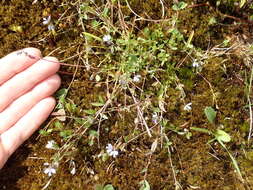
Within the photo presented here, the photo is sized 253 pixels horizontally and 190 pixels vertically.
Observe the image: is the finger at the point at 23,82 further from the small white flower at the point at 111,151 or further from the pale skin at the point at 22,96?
the small white flower at the point at 111,151

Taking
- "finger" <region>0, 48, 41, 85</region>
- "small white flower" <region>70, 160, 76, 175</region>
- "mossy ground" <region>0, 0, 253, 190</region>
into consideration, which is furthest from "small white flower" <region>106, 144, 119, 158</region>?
"finger" <region>0, 48, 41, 85</region>

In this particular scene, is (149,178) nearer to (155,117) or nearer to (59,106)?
(155,117)

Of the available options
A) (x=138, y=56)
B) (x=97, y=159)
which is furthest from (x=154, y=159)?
(x=138, y=56)

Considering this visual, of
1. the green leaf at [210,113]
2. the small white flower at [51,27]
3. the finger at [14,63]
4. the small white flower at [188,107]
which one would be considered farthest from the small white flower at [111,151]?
the small white flower at [51,27]

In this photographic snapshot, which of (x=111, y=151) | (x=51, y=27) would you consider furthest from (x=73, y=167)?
(x=51, y=27)

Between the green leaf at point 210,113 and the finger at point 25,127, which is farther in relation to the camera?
the green leaf at point 210,113
